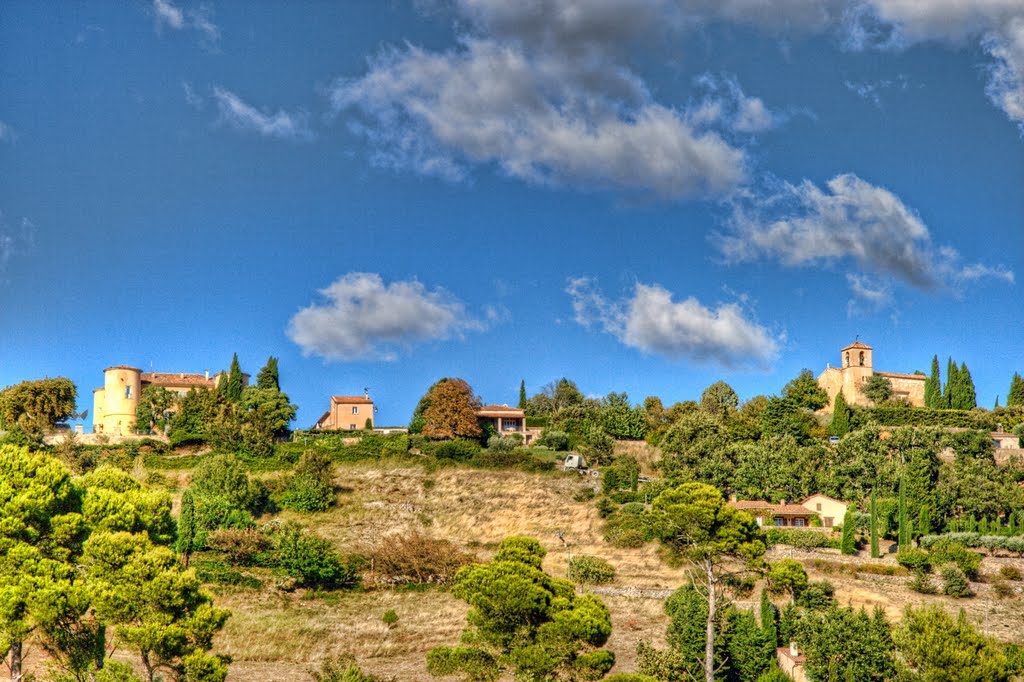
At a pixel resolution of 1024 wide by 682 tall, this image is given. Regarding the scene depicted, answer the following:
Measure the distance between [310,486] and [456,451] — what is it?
602 inches

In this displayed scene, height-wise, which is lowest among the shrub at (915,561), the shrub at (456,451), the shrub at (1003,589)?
the shrub at (1003,589)

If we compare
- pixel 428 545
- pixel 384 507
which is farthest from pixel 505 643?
pixel 384 507

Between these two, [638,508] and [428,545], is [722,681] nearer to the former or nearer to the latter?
[428,545]

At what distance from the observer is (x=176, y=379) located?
87.8 m

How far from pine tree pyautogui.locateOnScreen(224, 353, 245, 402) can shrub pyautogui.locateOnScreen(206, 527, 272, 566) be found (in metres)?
32.6

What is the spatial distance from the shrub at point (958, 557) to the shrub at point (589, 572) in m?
16.8

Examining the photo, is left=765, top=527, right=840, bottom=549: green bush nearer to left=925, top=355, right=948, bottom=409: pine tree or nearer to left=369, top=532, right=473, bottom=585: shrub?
left=369, top=532, right=473, bottom=585: shrub

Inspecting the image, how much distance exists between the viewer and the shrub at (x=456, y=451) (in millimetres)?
73688

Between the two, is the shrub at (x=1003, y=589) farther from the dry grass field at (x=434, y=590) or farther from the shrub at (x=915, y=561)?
the shrub at (x=915, y=561)

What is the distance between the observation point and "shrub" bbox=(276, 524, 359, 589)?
151 ft

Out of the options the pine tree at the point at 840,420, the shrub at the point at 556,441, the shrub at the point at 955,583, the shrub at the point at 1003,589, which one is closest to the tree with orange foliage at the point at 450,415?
the shrub at the point at 556,441

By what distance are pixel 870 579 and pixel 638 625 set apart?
14.0 metres

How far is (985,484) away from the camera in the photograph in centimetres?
5597

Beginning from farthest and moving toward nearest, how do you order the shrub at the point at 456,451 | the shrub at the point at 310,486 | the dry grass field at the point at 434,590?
1. the shrub at the point at 456,451
2. the shrub at the point at 310,486
3. the dry grass field at the point at 434,590
